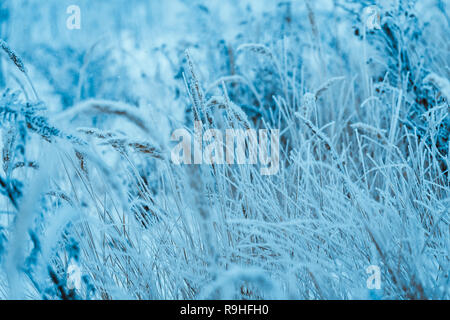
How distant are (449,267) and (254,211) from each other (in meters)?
0.41

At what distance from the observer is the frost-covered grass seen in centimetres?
69

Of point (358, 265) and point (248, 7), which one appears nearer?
point (358, 265)

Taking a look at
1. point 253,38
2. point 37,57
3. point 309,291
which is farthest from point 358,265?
point 37,57

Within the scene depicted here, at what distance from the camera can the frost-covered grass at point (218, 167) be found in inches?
27.2

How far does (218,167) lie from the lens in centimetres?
87

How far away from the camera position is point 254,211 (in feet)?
3.15

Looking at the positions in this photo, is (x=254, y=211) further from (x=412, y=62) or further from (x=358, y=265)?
(x=412, y=62)

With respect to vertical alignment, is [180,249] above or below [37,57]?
below

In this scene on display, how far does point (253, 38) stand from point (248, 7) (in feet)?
0.99

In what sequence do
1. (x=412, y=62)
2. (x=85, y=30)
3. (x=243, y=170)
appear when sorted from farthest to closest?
(x=85, y=30)
(x=412, y=62)
(x=243, y=170)
